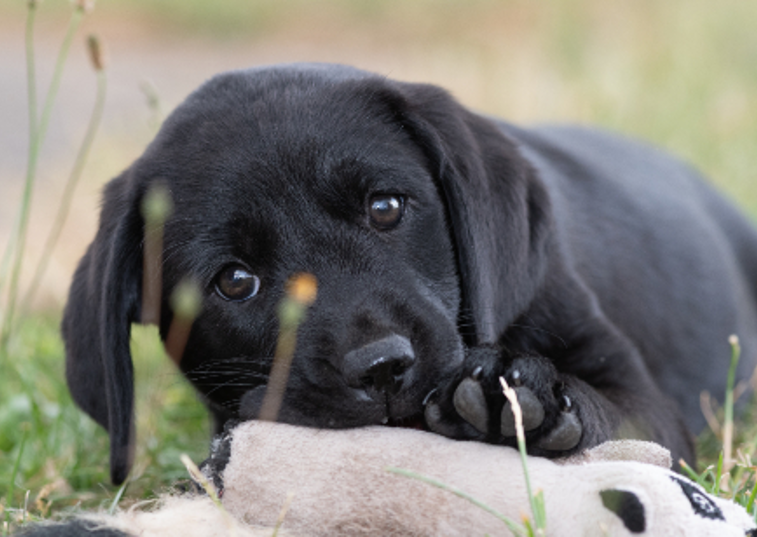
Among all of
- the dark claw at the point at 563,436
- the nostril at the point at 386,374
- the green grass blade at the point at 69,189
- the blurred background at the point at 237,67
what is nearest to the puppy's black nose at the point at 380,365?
the nostril at the point at 386,374

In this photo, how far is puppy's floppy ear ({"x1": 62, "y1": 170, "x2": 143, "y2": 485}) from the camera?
2.67 m

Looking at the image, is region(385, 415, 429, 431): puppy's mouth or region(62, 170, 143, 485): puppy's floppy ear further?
region(62, 170, 143, 485): puppy's floppy ear

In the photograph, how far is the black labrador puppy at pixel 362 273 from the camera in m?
2.18

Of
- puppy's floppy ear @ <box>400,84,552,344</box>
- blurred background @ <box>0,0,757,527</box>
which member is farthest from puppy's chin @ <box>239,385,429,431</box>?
blurred background @ <box>0,0,757,527</box>

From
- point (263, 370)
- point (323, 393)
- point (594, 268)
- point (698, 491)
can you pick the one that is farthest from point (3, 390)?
point (698, 491)

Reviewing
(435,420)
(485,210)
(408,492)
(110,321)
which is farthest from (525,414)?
(110,321)

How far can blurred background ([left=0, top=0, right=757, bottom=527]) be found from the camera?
3556 mm

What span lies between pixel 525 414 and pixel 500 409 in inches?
2.9

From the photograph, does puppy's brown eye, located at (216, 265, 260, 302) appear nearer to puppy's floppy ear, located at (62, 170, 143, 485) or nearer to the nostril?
puppy's floppy ear, located at (62, 170, 143, 485)

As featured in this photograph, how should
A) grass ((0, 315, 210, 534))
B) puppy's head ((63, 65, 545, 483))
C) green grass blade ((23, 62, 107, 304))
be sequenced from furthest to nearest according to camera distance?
green grass blade ((23, 62, 107, 304)) → grass ((0, 315, 210, 534)) → puppy's head ((63, 65, 545, 483))

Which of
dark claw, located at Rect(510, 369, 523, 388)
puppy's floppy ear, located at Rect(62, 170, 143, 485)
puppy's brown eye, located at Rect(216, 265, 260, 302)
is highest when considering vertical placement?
dark claw, located at Rect(510, 369, 523, 388)

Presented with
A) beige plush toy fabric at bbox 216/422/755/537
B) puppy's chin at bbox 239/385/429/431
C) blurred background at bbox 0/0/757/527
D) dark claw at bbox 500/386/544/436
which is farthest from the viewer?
blurred background at bbox 0/0/757/527

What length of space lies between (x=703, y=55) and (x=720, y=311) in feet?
19.0

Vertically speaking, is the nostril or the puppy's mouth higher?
the nostril
